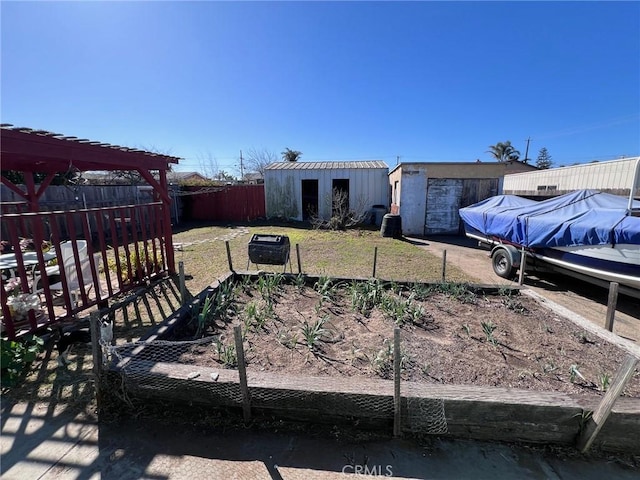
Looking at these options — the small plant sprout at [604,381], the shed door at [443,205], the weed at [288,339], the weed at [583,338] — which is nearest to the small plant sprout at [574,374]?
the small plant sprout at [604,381]

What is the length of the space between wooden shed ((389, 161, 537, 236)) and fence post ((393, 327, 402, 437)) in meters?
9.47

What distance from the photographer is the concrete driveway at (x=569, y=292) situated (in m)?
4.16

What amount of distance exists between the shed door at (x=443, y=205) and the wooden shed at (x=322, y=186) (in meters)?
2.69

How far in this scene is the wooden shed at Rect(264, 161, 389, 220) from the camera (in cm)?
1332

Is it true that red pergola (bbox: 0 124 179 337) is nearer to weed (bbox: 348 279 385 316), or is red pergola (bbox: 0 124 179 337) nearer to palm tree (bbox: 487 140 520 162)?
weed (bbox: 348 279 385 316)

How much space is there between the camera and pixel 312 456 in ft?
6.56

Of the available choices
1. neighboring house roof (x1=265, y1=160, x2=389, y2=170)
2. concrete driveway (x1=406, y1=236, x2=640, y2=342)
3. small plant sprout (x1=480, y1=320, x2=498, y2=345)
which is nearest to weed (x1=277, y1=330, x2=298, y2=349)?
small plant sprout (x1=480, y1=320, x2=498, y2=345)

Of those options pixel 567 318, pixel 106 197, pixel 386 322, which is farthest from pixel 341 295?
pixel 106 197

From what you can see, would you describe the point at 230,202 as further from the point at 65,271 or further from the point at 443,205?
the point at 65,271

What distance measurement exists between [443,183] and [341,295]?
27.1 ft

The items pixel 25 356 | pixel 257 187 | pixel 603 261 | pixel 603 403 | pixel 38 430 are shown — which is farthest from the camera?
pixel 257 187

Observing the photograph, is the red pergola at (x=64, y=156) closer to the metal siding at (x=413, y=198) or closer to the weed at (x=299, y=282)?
the weed at (x=299, y=282)

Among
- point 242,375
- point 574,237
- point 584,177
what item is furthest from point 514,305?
point 584,177

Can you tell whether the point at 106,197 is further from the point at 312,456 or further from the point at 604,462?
the point at 604,462
